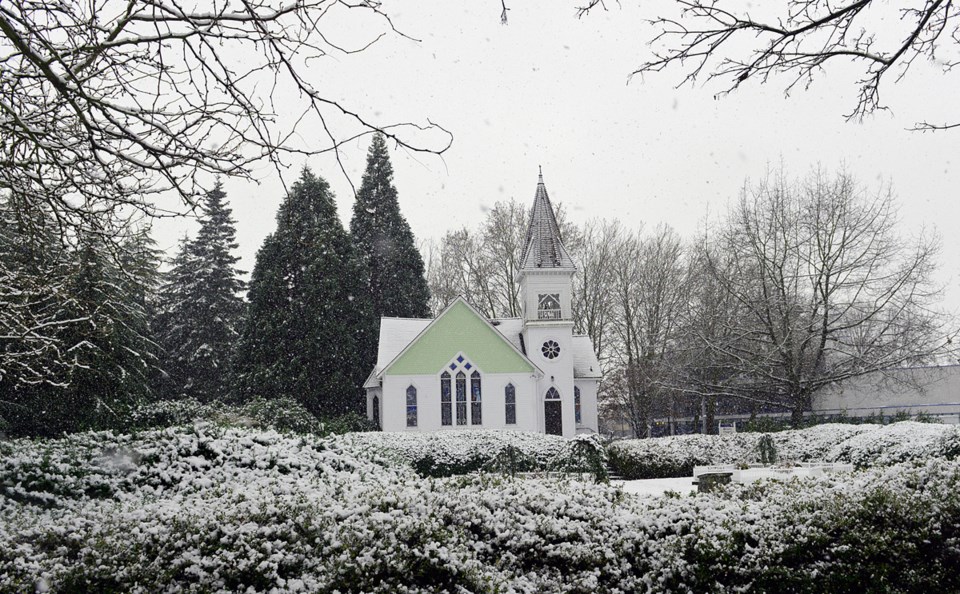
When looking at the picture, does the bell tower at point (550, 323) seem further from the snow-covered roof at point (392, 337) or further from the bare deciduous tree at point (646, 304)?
the bare deciduous tree at point (646, 304)

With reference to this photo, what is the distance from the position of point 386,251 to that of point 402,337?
9.64 metres

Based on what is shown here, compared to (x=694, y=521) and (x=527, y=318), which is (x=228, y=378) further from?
(x=694, y=521)

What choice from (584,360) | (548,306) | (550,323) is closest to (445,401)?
(550,323)

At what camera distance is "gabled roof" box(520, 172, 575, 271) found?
32312 mm

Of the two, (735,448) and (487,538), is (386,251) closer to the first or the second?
(735,448)

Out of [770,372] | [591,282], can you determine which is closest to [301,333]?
[591,282]

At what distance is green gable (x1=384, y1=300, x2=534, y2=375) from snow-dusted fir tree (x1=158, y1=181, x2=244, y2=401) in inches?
484

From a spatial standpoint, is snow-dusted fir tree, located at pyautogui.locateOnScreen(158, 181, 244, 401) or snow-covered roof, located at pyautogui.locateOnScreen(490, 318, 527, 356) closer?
snow-covered roof, located at pyautogui.locateOnScreen(490, 318, 527, 356)

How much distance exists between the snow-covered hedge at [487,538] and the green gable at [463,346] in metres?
21.1

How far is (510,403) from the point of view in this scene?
29938 mm

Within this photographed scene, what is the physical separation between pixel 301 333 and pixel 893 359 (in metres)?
24.0

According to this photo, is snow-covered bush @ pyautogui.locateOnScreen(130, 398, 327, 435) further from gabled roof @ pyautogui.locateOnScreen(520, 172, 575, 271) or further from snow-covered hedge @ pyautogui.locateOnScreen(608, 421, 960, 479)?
gabled roof @ pyautogui.locateOnScreen(520, 172, 575, 271)

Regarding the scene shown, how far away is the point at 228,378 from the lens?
36.1m

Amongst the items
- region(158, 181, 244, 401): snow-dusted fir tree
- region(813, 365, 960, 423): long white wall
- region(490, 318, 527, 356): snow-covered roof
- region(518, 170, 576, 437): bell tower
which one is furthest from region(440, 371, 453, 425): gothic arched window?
region(813, 365, 960, 423): long white wall
